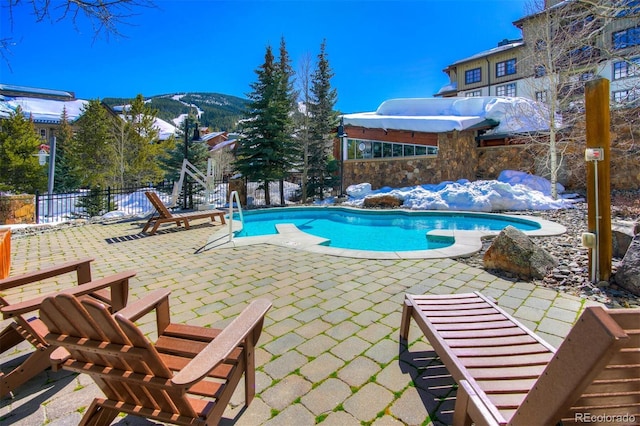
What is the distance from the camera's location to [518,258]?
152 inches

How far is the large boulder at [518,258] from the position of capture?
378 centimetres

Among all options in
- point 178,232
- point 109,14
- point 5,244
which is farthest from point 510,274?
point 178,232

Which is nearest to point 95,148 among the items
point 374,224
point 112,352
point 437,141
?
point 374,224

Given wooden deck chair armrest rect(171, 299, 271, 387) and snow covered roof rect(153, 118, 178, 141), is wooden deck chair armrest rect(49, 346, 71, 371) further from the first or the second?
snow covered roof rect(153, 118, 178, 141)

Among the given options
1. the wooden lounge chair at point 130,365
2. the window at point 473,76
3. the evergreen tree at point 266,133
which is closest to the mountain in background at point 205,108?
the window at point 473,76

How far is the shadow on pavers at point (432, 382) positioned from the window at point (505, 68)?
31.6 m

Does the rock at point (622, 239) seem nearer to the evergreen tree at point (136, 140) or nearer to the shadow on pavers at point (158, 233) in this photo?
the shadow on pavers at point (158, 233)

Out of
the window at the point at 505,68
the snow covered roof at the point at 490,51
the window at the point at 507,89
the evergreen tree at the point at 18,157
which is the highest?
the snow covered roof at the point at 490,51

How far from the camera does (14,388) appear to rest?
1899mm

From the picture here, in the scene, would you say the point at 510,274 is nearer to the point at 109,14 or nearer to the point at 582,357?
the point at 582,357

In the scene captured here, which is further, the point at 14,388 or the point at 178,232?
the point at 178,232

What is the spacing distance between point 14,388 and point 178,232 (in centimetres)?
571

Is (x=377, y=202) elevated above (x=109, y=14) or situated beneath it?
situated beneath

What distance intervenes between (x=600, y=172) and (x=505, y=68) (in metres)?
29.6
